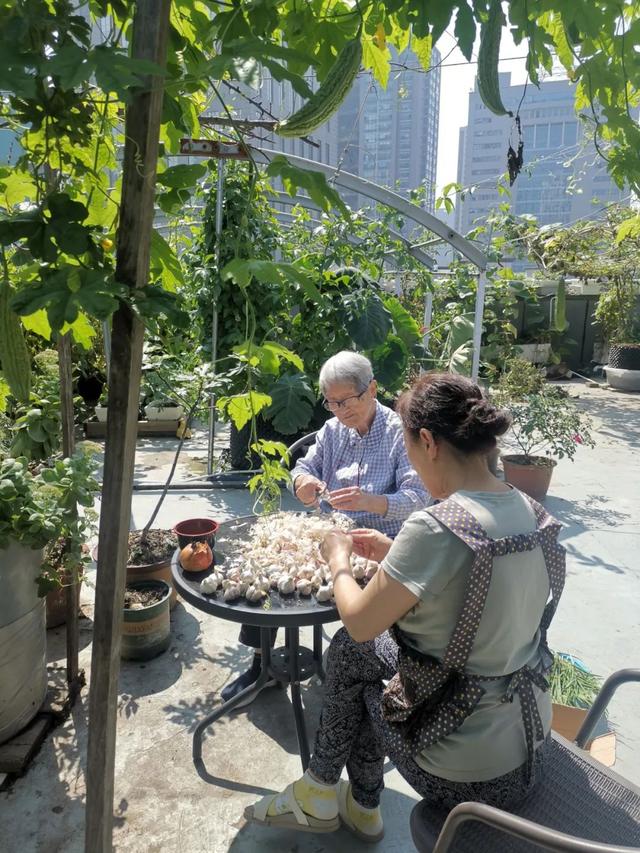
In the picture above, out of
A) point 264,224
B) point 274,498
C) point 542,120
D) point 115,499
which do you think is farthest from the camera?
point 542,120

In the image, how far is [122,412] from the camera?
3.11 feet

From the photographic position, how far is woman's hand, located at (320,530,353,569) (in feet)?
5.17

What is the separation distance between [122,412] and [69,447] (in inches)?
54.3

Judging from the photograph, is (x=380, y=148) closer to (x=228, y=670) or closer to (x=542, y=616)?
(x=228, y=670)

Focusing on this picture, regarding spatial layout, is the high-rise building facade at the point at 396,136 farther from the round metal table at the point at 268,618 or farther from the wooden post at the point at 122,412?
the wooden post at the point at 122,412

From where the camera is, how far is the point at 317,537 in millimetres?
1902

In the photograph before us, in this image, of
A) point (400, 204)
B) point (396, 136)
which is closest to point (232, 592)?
point (400, 204)

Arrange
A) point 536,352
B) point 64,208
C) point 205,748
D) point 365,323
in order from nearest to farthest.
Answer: point 64,208
point 205,748
point 365,323
point 536,352

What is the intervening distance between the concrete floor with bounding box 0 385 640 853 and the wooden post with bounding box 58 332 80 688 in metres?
0.12

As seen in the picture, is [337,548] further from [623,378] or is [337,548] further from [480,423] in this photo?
[623,378]

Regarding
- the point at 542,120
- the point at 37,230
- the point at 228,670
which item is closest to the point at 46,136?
the point at 37,230

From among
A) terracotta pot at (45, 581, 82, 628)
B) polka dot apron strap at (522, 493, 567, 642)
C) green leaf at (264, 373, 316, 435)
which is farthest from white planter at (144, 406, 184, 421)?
polka dot apron strap at (522, 493, 567, 642)

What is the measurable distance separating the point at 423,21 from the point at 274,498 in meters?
1.53

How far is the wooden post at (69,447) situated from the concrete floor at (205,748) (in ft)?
0.38
